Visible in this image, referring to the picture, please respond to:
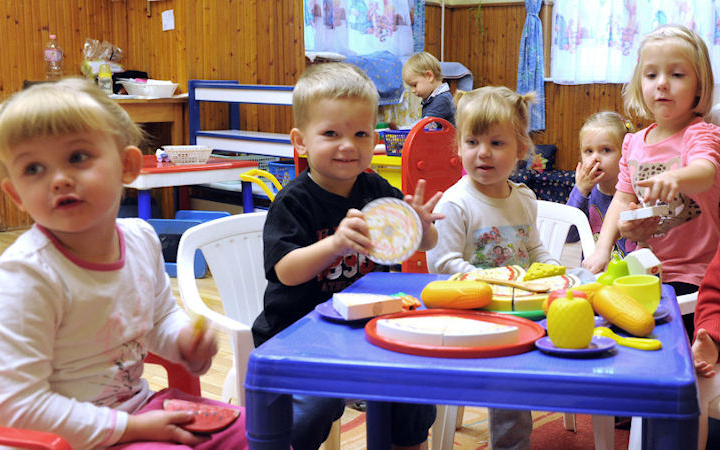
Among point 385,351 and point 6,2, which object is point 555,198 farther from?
point 385,351

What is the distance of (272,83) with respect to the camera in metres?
5.96

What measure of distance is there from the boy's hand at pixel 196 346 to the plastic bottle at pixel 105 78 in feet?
14.7

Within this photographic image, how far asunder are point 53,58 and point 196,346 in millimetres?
5005

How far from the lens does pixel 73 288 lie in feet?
3.57

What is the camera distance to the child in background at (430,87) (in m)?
4.48

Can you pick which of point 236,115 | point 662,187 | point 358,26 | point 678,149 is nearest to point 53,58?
point 236,115

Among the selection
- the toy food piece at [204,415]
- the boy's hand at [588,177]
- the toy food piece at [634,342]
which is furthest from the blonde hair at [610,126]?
the toy food piece at [204,415]

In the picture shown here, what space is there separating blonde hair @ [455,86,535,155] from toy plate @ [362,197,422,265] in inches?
22.0

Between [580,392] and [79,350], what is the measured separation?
69cm

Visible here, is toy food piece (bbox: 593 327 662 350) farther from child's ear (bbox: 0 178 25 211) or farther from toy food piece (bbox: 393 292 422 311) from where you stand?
child's ear (bbox: 0 178 25 211)

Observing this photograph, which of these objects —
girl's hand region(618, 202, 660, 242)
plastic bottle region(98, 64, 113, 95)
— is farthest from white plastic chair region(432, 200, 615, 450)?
plastic bottle region(98, 64, 113, 95)

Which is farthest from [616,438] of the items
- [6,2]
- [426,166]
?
[6,2]

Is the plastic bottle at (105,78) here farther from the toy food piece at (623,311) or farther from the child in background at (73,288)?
the toy food piece at (623,311)

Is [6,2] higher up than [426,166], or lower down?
higher up
